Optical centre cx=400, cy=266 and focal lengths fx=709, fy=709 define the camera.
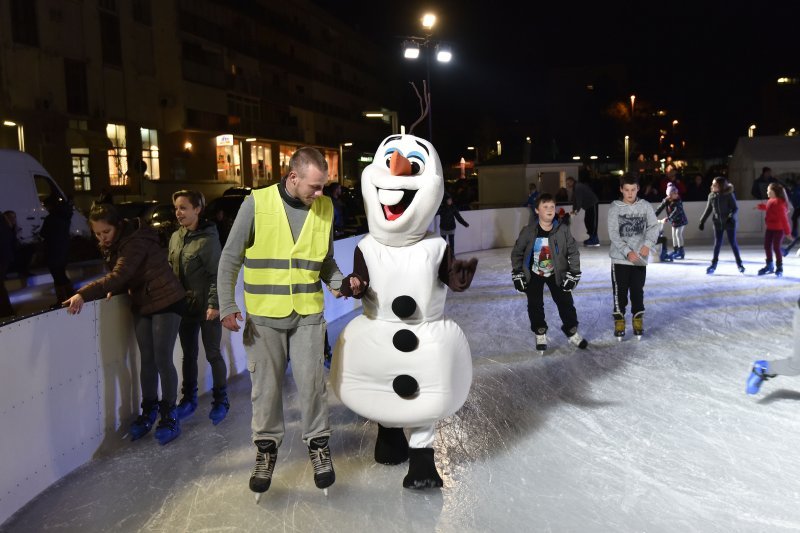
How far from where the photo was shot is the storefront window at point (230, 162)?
36.5m

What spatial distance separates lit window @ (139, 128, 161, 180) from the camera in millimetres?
30016

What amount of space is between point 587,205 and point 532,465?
41.8ft

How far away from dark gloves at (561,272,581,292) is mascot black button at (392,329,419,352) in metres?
2.65

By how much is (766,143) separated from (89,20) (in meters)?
23.6

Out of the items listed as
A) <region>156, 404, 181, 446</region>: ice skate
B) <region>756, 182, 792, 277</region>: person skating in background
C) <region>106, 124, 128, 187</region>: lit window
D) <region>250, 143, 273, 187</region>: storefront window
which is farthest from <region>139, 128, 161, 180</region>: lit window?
<region>156, 404, 181, 446</region>: ice skate

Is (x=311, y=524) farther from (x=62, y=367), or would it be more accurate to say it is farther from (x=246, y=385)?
(x=246, y=385)

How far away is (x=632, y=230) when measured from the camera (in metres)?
6.59

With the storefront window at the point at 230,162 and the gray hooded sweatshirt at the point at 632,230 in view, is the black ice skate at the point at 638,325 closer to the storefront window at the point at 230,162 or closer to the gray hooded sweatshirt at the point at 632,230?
the gray hooded sweatshirt at the point at 632,230

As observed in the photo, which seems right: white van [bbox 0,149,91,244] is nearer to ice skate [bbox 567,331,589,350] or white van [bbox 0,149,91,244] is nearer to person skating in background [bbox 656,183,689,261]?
ice skate [bbox 567,331,589,350]

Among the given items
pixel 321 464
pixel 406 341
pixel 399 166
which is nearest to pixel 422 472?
pixel 321 464

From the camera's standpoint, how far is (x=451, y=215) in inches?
519

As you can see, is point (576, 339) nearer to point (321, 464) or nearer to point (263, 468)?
point (321, 464)

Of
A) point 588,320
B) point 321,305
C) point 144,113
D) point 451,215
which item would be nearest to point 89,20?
point 144,113

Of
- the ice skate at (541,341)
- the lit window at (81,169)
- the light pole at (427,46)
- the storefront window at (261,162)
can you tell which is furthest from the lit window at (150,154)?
the ice skate at (541,341)
